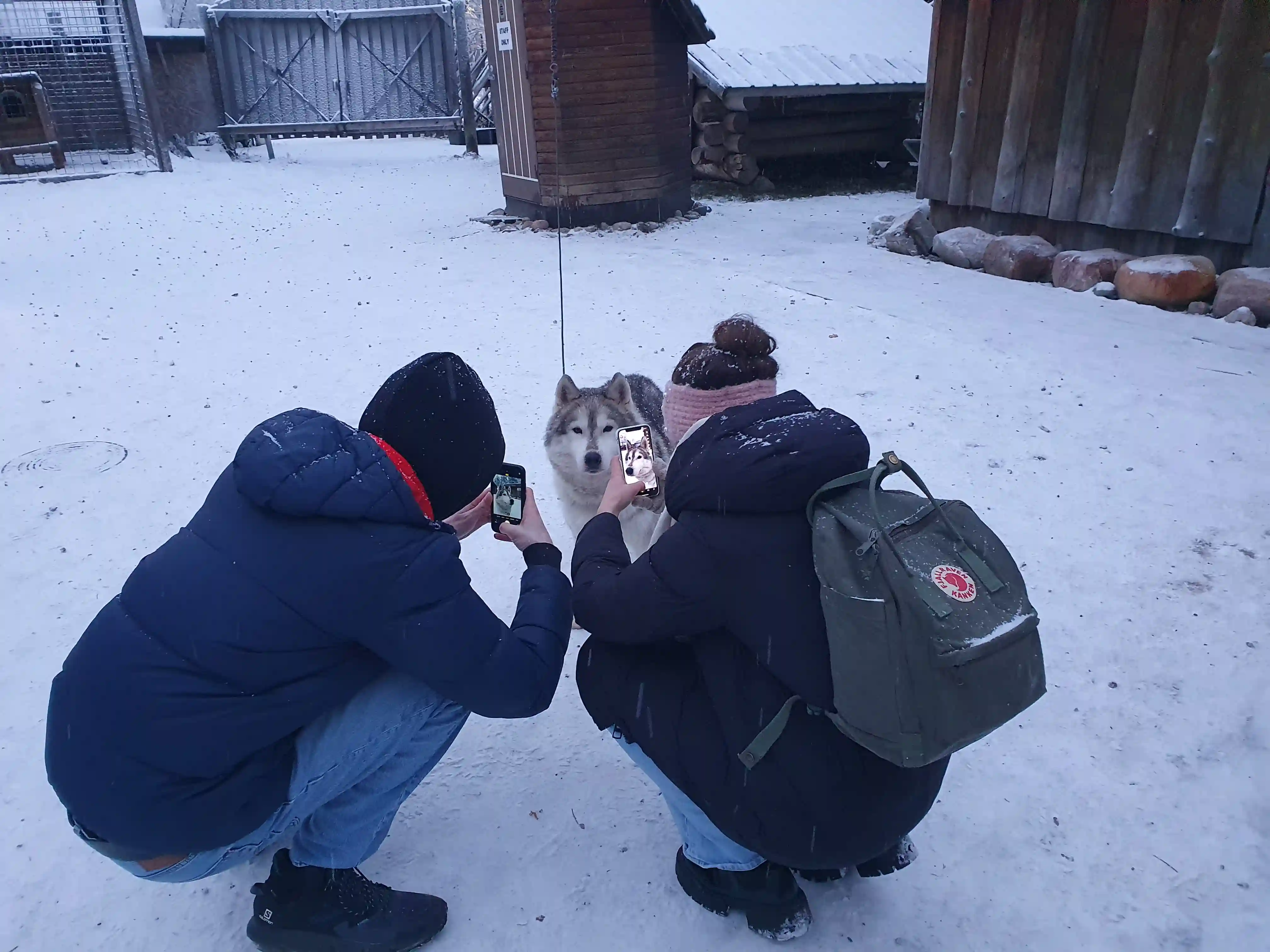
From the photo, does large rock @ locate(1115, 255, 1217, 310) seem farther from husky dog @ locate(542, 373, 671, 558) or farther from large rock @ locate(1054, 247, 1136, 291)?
husky dog @ locate(542, 373, 671, 558)

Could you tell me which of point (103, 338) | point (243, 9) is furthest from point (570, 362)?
point (243, 9)

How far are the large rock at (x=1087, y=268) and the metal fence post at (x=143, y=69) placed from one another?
12.5 meters

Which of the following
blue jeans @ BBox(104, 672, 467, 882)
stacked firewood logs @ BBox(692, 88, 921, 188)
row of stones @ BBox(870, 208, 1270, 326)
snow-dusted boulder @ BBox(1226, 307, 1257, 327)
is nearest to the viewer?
blue jeans @ BBox(104, 672, 467, 882)

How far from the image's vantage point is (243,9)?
57.4 feet

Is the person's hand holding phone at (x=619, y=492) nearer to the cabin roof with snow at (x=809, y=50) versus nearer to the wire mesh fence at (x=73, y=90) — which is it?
the cabin roof with snow at (x=809, y=50)

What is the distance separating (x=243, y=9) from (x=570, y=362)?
1666cm

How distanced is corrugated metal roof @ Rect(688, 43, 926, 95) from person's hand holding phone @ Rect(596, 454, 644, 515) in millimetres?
11878

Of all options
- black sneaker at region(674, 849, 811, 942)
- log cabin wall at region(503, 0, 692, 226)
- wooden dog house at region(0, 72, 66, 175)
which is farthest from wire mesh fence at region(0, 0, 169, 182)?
black sneaker at region(674, 849, 811, 942)

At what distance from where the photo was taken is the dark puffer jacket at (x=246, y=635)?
155 centimetres

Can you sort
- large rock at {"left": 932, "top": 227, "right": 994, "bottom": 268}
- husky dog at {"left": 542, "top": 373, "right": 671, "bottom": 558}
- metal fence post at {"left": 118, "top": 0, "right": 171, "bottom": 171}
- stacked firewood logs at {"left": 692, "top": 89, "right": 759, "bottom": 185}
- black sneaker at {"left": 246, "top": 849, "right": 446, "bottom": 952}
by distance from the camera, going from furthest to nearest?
stacked firewood logs at {"left": 692, "top": 89, "right": 759, "bottom": 185}
metal fence post at {"left": 118, "top": 0, "right": 171, "bottom": 171}
large rock at {"left": 932, "top": 227, "right": 994, "bottom": 268}
husky dog at {"left": 542, "top": 373, "right": 671, "bottom": 558}
black sneaker at {"left": 246, "top": 849, "right": 446, "bottom": 952}

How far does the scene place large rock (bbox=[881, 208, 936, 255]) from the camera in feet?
30.1

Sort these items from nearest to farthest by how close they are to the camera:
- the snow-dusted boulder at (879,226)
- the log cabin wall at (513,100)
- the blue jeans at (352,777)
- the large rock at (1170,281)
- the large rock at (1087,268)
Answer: the blue jeans at (352,777) < the large rock at (1170,281) < the large rock at (1087,268) < the snow-dusted boulder at (879,226) < the log cabin wall at (513,100)

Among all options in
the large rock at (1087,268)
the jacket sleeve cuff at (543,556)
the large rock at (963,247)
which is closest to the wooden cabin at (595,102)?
the large rock at (963,247)

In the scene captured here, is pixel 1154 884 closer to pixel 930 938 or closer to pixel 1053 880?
pixel 1053 880
